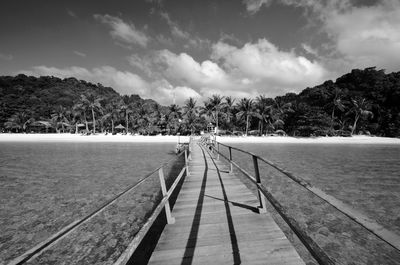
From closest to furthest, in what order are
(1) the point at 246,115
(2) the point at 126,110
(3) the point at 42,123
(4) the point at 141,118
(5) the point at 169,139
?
(5) the point at 169,139 < (1) the point at 246,115 < (4) the point at 141,118 < (2) the point at 126,110 < (3) the point at 42,123

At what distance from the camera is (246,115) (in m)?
49.5

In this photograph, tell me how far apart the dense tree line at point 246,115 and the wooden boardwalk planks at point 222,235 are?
41684 millimetres

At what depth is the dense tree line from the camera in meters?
46.5

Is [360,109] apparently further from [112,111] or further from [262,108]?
[112,111]

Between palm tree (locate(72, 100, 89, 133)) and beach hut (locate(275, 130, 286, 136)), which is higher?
palm tree (locate(72, 100, 89, 133))

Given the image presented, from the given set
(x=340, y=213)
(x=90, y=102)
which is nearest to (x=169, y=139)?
(x=90, y=102)

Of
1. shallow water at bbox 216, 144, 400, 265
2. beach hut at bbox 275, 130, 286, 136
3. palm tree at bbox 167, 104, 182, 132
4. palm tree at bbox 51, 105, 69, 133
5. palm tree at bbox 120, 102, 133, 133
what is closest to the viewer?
shallow water at bbox 216, 144, 400, 265

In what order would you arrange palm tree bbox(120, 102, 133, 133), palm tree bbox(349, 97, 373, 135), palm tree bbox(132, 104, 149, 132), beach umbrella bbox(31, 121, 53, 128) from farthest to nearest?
beach umbrella bbox(31, 121, 53, 128) → palm tree bbox(120, 102, 133, 133) → palm tree bbox(132, 104, 149, 132) → palm tree bbox(349, 97, 373, 135)

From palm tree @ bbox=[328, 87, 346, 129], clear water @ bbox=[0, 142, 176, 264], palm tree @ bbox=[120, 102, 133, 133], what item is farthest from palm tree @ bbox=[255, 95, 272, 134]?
clear water @ bbox=[0, 142, 176, 264]

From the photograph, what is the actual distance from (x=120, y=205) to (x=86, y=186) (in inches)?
144

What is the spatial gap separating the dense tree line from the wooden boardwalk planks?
1641 inches

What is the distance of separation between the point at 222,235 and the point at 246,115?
4773 cm

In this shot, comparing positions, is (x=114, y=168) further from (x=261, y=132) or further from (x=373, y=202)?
(x=261, y=132)

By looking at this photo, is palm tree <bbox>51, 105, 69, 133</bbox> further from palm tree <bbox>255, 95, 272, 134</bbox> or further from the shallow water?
the shallow water
